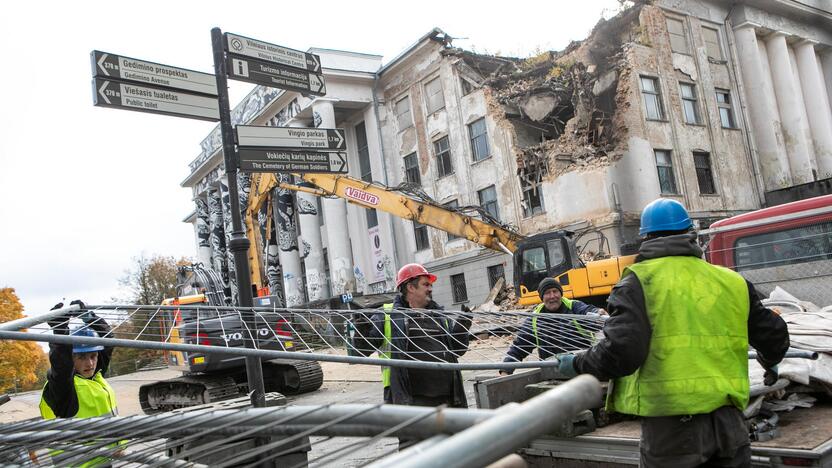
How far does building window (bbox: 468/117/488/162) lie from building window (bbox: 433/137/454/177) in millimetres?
1470

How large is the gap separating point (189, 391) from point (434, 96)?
66.2 feet

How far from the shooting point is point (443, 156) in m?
30.4

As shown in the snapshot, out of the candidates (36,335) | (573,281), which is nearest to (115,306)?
(36,335)

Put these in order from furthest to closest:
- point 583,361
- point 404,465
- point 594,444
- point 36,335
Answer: point 594,444
point 583,361
point 36,335
point 404,465

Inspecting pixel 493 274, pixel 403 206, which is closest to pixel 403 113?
pixel 493 274

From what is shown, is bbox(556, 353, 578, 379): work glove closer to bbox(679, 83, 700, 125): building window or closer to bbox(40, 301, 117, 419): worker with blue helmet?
bbox(40, 301, 117, 419): worker with blue helmet

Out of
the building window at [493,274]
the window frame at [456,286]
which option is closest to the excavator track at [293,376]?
the building window at [493,274]

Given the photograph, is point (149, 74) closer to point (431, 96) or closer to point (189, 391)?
point (189, 391)

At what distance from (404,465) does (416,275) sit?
13.1 feet

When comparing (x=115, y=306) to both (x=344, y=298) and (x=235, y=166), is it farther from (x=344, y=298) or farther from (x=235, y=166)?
(x=344, y=298)

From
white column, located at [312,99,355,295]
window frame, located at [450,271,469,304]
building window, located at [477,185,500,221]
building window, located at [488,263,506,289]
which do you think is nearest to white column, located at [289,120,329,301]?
white column, located at [312,99,355,295]

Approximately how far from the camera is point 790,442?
3326 millimetres

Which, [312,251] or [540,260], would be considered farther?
[312,251]

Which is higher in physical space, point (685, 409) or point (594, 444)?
point (685, 409)
